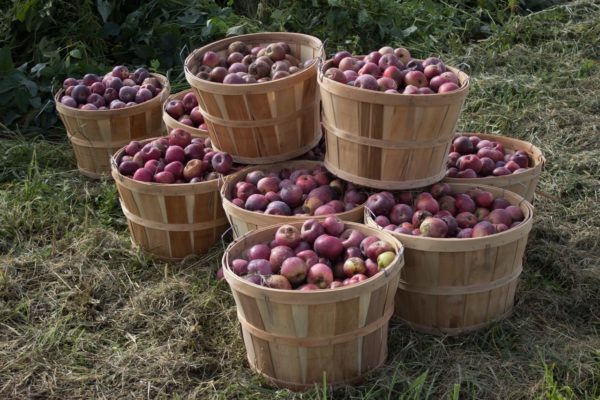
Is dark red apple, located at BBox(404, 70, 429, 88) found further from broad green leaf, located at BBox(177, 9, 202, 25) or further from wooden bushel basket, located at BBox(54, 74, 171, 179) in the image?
broad green leaf, located at BBox(177, 9, 202, 25)

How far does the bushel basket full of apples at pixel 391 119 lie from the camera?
4191mm

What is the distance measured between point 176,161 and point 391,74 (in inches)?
60.8

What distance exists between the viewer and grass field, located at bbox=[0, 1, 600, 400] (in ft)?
12.7

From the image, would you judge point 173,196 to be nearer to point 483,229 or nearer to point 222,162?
point 222,162

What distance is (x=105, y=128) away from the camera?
6188 millimetres

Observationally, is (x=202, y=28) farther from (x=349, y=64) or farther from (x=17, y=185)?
(x=349, y=64)

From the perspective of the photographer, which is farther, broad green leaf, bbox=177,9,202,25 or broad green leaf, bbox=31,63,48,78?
broad green leaf, bbox=177,9,202,25

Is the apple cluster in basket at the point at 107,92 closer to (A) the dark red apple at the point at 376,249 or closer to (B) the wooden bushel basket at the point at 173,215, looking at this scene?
(B) the wooden bushel basket at the point at 173,215

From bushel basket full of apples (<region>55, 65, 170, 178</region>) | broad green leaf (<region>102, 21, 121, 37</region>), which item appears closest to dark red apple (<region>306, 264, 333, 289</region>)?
bushel basket full of apples (<region>55, 65, 170, 178</region>)

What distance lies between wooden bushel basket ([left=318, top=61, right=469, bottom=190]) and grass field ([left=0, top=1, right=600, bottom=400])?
0.85 m

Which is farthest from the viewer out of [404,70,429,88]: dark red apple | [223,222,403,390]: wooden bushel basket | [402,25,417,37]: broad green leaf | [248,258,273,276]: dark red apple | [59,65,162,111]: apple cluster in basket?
[402,25,417,37]: broad green leaf

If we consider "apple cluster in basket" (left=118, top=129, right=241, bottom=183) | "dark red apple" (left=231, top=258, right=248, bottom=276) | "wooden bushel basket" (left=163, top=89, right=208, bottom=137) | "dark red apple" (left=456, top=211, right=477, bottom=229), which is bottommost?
"wooden bushel basket" (left=163, top=89, right=208, bottom=137)

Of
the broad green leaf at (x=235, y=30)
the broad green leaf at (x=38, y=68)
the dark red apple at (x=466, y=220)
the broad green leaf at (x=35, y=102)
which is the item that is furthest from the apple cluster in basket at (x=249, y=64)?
the broad green leaf at (x=38, y=68)

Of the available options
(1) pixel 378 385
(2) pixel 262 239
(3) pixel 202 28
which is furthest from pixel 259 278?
(3) pixel 202 28
